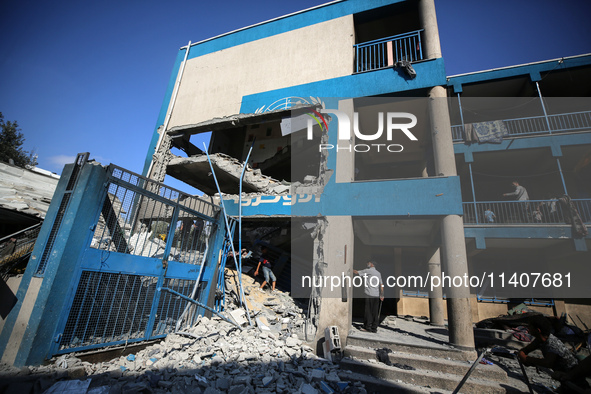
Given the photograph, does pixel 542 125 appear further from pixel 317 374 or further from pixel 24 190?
pixel 24 190

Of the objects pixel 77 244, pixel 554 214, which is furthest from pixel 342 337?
pixel 554 214

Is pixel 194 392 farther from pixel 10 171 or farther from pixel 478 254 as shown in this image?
pixel 478 254

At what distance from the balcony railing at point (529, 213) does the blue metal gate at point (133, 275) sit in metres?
10.9

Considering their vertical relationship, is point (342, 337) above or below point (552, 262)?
below

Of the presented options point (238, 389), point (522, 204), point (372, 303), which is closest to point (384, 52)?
point (372, 303)

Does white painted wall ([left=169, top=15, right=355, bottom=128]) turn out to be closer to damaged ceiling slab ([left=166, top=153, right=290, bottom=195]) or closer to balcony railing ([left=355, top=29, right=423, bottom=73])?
balcony railing ([left=355, top=29, right=423, bottom=73])

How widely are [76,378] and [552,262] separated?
16530 millimetres

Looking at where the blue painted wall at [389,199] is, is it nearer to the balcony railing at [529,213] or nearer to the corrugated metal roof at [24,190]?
the balcony railing at [529,213]

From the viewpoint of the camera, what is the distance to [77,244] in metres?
4.11

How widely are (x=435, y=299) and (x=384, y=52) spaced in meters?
9.33

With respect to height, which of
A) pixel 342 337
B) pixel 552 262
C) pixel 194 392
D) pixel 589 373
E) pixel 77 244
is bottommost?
pixel 194 392

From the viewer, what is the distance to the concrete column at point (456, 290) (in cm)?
565

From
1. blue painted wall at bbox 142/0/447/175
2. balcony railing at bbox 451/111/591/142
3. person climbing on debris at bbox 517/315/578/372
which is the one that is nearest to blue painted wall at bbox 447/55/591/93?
balcony railing at bbox 451/111/591/142

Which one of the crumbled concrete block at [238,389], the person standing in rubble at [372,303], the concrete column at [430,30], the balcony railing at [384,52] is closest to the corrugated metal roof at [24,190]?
the crumbled concrete block at [238,389]
